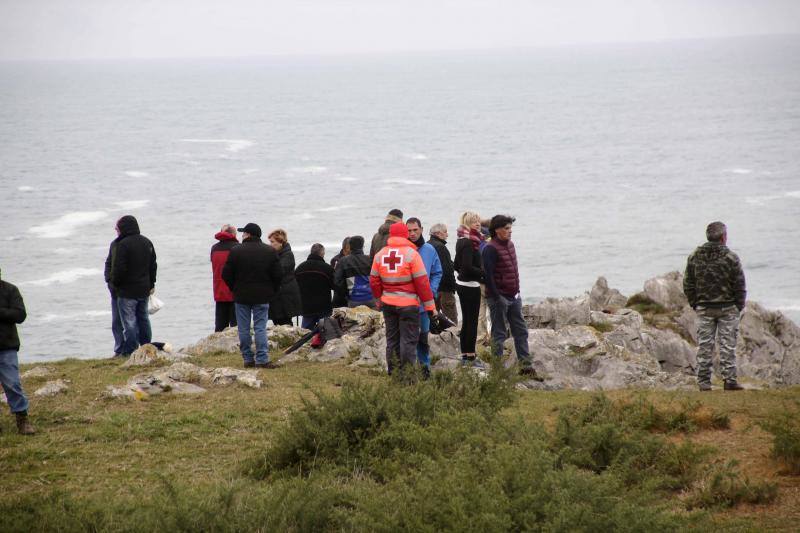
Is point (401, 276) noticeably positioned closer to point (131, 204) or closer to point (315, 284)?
point (315, 284)

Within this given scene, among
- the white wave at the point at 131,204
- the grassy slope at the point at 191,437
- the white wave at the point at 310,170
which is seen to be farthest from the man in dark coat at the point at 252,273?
the white wave at the point at 310,170

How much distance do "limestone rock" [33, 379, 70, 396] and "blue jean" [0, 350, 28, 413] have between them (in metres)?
2.24

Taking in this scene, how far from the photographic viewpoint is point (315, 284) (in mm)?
16922

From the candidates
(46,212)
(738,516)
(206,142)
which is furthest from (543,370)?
(206,142)

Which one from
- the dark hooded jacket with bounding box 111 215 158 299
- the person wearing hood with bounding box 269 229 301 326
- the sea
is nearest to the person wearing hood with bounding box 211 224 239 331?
the person wearing hood with bounding box 269 229 301 326

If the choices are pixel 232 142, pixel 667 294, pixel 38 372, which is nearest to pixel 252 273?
pixel 38 372

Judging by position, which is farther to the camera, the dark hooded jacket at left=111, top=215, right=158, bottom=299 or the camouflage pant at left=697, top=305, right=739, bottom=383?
the dark hooded jacket at left=111, top=215, right=158, bottom=299

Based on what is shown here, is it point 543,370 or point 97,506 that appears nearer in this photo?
point 97,506

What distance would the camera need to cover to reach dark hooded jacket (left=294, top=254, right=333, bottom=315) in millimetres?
16812

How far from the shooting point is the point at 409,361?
40.0 ft

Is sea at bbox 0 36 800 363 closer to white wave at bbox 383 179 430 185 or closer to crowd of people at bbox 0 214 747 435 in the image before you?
white wave at bbox 383 179 430 185

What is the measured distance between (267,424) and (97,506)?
323cm

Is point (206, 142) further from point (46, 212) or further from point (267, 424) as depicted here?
point (267, 424)

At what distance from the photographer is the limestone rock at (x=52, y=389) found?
43.2 ft
